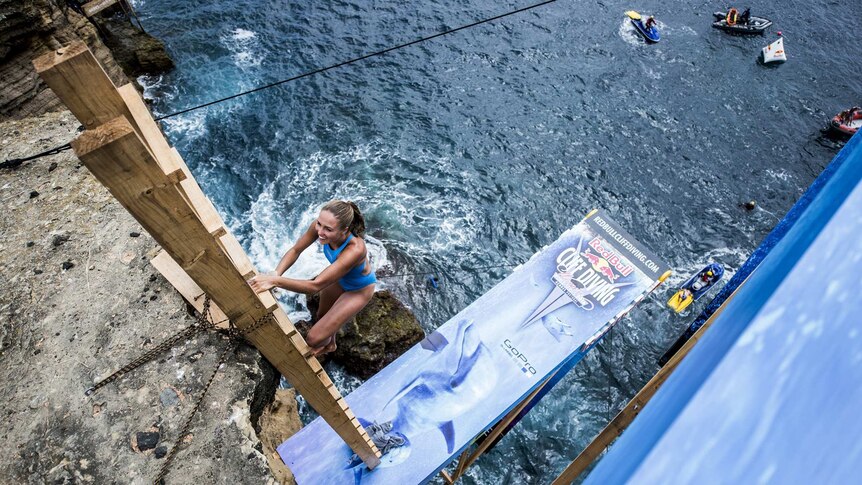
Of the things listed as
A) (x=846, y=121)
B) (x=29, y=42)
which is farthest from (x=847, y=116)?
(x=29, y=42)

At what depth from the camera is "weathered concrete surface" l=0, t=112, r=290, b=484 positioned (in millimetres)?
5391

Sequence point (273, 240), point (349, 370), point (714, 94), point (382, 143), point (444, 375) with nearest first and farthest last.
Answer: point (444, 375) → point (349, 370) → point (273, 240) → point (382, 143) → point (714, 94)

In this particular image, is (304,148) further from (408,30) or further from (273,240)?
(408,30)

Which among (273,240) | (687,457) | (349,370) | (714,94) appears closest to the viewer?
→ (687,457)

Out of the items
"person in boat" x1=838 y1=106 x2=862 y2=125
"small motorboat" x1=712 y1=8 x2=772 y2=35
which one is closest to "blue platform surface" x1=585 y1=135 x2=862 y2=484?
"person in boat" x1=838 y1=106 x2=862 y2=125

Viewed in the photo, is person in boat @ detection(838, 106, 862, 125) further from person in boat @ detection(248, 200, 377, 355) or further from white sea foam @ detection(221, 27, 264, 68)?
white sea foam @ detection(221, 27, 264, 68)

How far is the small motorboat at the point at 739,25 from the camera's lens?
20062 millimetres

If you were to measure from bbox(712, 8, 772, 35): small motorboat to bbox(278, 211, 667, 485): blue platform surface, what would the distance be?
15.1 m

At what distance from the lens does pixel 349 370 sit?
1055cm

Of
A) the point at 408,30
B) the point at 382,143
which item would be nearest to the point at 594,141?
the point at 382,143

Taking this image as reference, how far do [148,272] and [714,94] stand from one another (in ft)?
61.8

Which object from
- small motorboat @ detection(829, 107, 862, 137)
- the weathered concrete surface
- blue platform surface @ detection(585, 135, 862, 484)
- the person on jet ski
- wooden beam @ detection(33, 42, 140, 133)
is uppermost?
blue platform surface @ detection(585, 135, 862, 484)

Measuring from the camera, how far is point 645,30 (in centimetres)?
1933

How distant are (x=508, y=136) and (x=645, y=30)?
25.8ft
